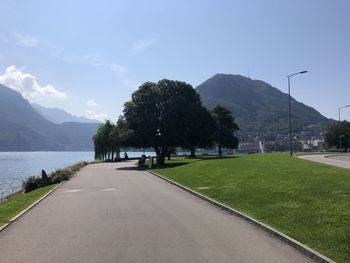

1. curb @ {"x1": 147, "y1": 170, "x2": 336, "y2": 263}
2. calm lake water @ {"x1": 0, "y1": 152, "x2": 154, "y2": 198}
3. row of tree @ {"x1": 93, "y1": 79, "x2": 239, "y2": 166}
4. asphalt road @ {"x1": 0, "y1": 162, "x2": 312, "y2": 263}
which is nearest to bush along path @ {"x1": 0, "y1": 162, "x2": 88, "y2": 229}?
asphalt road @ {"x1": 0, "y1": 162, "x2": 312, "y2": 263}

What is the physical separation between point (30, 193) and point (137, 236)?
1652cm

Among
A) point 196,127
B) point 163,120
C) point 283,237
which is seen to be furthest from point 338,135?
point 283,237

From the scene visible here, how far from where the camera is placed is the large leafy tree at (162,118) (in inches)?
2207

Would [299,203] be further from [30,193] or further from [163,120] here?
[163,120]

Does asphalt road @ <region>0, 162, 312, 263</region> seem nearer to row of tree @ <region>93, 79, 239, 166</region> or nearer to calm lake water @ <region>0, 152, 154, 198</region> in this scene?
calm lake water @ <region>0, 152, 154, 198</region>

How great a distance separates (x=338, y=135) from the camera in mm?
107312

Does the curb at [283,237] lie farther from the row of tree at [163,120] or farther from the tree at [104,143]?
the tree at [104,143]

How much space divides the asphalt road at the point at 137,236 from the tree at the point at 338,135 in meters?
92.9

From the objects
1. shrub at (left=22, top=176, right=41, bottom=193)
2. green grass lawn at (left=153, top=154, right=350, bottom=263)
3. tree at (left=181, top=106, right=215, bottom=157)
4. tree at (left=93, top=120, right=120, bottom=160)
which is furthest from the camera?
tree at (left=93, top=120, right=120, bottom=160)

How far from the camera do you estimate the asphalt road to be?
31.6ft

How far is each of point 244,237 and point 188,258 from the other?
8.27 ft

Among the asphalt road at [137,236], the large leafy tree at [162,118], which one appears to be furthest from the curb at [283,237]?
the large leafy tree at [162,118]

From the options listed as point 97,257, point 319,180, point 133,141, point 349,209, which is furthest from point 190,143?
point 97,257

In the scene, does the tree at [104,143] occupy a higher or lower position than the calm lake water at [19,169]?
higher
